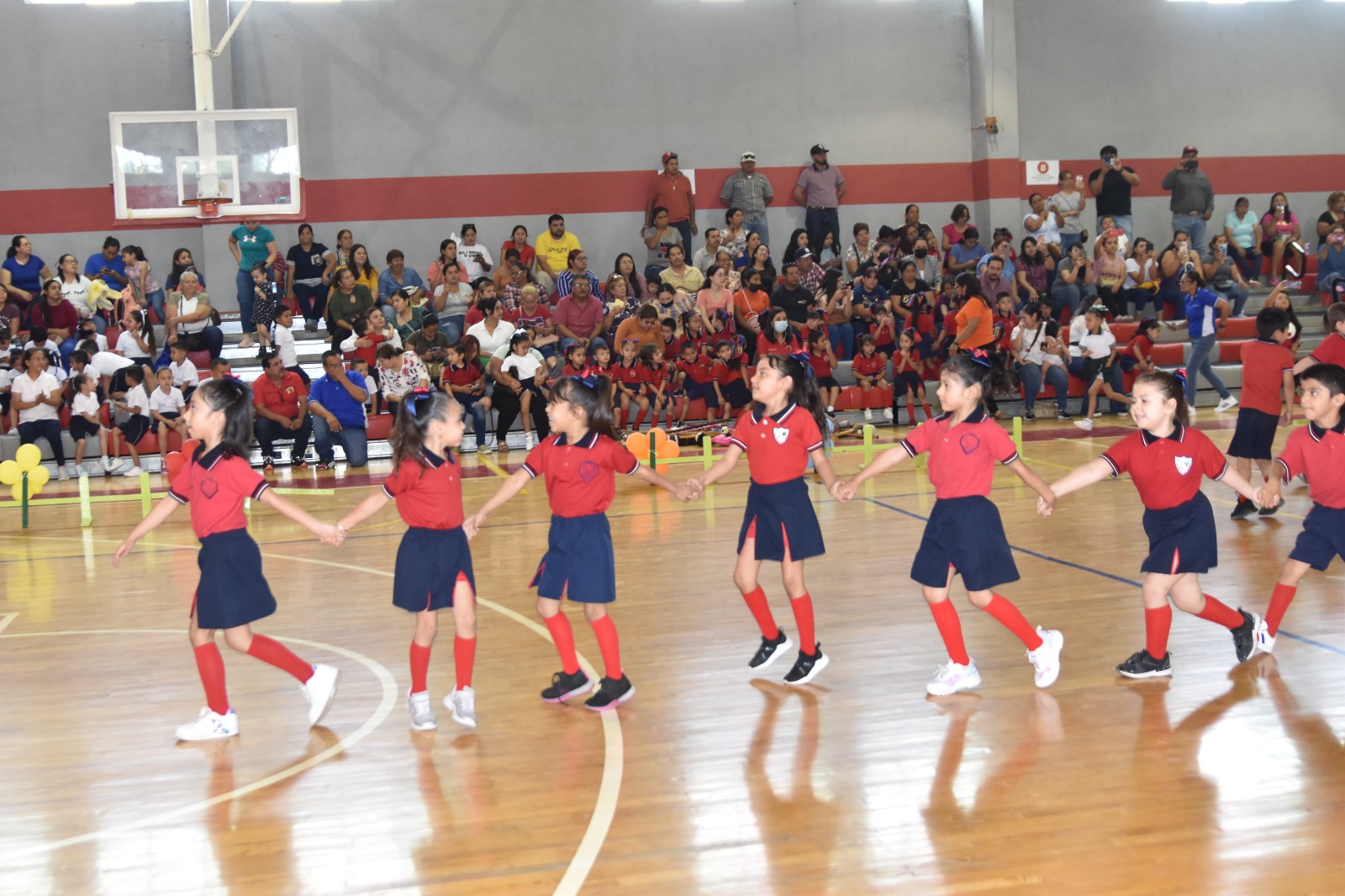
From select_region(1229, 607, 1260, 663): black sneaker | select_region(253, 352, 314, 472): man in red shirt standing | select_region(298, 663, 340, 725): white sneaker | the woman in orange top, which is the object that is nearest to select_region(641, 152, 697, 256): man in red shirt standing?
the woman in orange top

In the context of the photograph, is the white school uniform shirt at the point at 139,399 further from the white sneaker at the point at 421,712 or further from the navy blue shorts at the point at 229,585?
the white sneaker at the point at 421,712

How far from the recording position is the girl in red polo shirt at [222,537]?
4.92 m

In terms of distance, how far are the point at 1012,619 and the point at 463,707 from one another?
2.36 metres

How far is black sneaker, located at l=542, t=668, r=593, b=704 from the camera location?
211 inches

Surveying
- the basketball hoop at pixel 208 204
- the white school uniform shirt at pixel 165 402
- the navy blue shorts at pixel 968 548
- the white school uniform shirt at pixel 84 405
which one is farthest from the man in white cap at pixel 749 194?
the navy blue shorts at pixel 968 548

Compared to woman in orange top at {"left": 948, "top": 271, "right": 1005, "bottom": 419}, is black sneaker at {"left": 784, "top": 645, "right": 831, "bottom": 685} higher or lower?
lower

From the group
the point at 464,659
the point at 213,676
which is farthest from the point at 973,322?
the point at 213,676

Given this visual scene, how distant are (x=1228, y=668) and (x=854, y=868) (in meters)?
2.73

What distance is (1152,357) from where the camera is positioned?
1794 centimetres

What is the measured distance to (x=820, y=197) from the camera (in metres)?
19.5

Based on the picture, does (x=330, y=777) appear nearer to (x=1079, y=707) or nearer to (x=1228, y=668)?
(x=1079, y=707)

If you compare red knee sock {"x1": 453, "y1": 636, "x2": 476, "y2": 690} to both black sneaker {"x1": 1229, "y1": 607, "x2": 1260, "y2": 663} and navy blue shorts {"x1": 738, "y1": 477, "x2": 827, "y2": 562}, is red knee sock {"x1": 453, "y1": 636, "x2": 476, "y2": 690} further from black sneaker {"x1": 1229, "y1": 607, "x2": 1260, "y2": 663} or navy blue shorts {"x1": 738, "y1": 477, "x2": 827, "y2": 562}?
black sneaker {"x1": 1229, "y1": 607, "x2": 1260, "y2": 663}

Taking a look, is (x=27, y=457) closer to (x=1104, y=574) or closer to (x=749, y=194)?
(x=1104, y=574)

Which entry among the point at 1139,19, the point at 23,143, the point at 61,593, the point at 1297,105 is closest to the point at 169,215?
the point at 23,143
